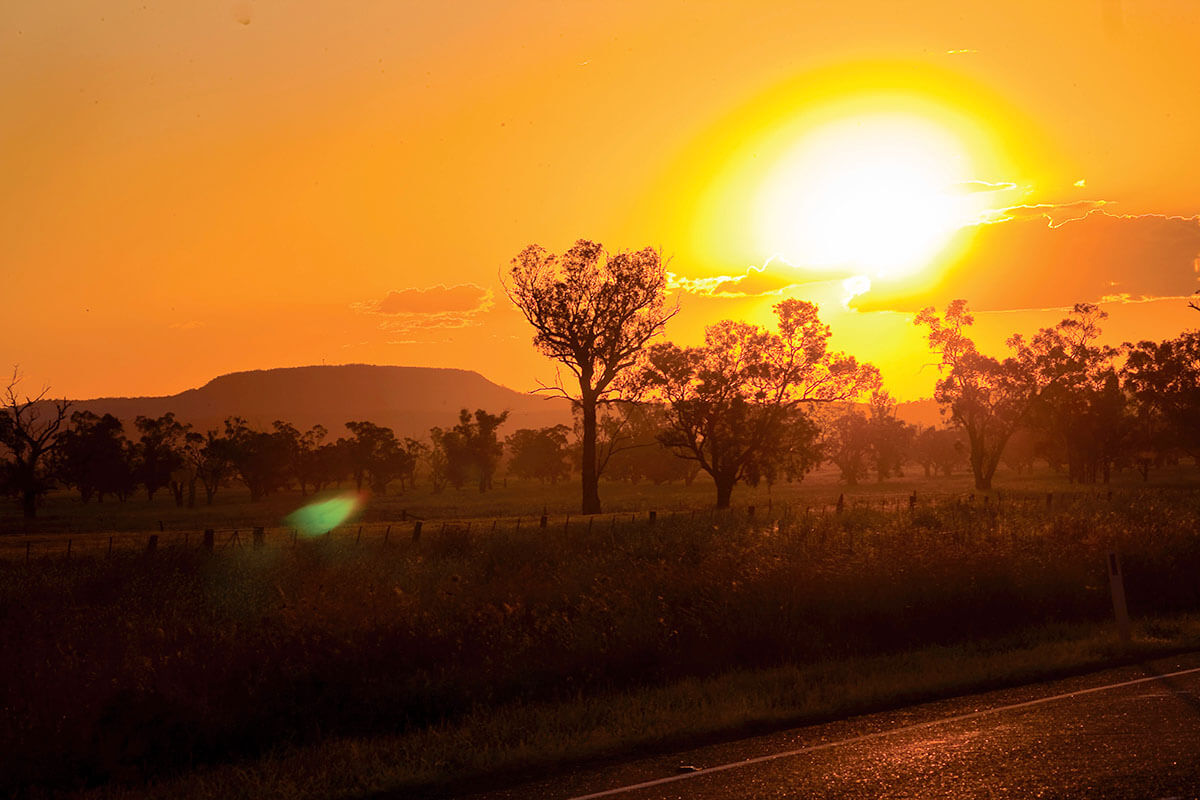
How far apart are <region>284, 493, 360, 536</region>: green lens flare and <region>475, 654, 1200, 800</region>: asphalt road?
49.9 m

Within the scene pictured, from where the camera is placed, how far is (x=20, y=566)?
23016 mm

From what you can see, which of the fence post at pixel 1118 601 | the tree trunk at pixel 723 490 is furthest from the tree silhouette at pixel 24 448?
the fence post at pixel 1118 601

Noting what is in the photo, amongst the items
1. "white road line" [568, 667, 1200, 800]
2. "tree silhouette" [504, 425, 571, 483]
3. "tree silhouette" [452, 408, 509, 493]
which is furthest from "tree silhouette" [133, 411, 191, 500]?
"white road line" [568, 667, 1200, 800]

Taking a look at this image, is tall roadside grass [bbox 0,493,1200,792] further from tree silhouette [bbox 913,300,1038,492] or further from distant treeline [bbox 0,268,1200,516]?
tree silhouette [bbox 913,300,1038,492]

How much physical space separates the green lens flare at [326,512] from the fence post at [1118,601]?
157ft

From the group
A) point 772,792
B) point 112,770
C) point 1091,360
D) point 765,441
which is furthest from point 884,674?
point 1091,360

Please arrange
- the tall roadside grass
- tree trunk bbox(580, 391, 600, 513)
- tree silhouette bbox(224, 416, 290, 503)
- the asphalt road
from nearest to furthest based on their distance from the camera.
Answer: the asphalt road → the tall roadside grass → tree trunk bbox(580, 391, 600, 513) → tree silhouette bbox(224, 416, 290, 503)

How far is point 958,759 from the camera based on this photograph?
29.3 ft

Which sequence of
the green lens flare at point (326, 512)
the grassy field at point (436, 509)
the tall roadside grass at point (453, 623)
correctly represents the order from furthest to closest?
the green lens flare at point (326, 512) < the grassy field at point (436, 509) < the tall roadside grass at point (453, 623)

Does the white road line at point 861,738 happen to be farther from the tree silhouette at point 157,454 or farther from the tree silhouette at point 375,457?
the tree silhouette at point 375,457

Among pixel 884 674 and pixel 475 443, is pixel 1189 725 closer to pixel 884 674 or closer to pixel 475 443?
pixel 884 674

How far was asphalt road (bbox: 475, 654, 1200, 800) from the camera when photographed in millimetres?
8102

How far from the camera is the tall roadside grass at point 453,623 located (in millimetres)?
11508

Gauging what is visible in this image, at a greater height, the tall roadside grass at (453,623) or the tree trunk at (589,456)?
the tree trunk at (589,456)
